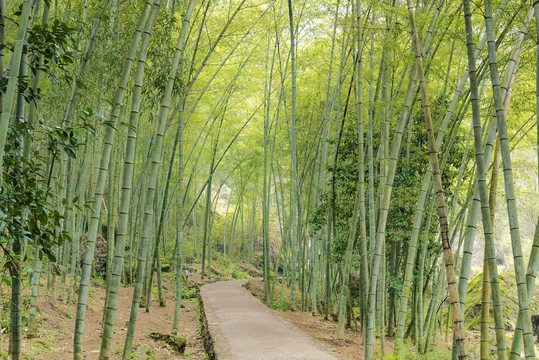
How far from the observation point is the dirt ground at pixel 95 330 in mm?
4184

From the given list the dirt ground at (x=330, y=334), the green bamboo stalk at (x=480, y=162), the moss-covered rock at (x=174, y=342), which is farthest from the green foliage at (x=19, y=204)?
the dirt ground at (x=330, y=334)

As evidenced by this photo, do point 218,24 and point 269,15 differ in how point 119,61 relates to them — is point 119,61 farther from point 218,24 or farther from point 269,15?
point 269,15

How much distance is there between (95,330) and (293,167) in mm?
3826

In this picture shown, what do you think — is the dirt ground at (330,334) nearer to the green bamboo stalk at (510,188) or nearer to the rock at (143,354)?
the rock at (143,354)

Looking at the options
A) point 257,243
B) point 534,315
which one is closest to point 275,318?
point 534,315

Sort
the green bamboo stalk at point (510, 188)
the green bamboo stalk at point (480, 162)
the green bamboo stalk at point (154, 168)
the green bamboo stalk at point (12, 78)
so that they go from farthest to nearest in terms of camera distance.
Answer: the green bamboo stalk at point (154, 168) < the green bamboo stalk at point (480, 162) < the green bamboo stalk at point (510, 188) < the green bamboo stalk at point (12, 78)

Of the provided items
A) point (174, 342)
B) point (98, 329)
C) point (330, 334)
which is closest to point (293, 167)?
point (330, 334)

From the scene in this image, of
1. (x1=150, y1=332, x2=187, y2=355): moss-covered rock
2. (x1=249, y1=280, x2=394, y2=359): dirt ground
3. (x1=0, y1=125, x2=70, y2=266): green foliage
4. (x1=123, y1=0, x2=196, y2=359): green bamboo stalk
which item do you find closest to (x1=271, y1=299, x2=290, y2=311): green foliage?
(x1=249, y1=280, x2=394, y2=359): dirt ground

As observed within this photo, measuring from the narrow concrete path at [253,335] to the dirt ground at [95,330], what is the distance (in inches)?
15.3

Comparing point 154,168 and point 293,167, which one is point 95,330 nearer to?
point 154,168

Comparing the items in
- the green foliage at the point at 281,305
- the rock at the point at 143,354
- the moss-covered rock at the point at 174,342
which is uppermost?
the rock at the point at 143,354

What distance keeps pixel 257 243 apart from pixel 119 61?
1878 cm

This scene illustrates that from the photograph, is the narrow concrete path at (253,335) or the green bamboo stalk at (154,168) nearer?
the green bamboo stalk at (154,168)

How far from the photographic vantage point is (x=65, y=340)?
4.69 metres
